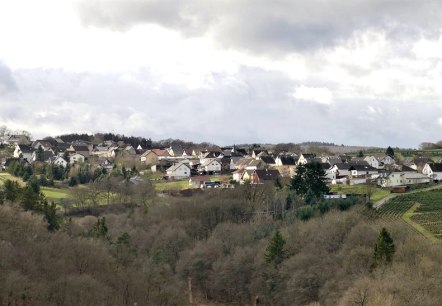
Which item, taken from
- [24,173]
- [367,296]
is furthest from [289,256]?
[24,173]

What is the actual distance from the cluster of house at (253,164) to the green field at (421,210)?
1337cm

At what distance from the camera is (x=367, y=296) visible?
28719 millimetres

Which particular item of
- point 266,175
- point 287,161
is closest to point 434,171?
point 287,161

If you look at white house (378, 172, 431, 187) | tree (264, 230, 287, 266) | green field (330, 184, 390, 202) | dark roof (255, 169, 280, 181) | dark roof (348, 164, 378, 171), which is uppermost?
dark roof (348, 164, 378, 171)

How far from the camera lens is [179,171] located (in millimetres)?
91625

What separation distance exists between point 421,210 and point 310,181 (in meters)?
11.7

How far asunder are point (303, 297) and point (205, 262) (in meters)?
9.85

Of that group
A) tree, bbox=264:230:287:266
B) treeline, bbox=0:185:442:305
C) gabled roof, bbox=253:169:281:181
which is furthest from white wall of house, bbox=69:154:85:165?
tree, bbox=264:230:287:266

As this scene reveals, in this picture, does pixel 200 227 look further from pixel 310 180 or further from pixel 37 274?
pixel 37 274

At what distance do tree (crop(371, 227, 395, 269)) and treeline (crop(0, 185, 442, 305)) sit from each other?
80mm

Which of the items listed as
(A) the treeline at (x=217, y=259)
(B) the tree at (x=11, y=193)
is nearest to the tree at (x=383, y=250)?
(A) the treeline at (x=217, y=259)

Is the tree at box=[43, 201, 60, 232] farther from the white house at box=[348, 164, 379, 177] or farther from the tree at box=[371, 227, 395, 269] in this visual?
the white house at box=[348, 164, 379, 177]

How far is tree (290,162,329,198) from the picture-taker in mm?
62125

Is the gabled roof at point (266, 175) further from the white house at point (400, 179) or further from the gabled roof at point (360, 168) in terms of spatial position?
the gabled roof at point (360, 168)
